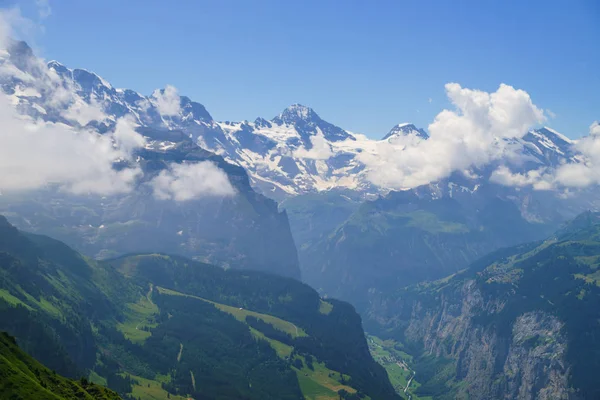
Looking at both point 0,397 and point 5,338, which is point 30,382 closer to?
point 0,397

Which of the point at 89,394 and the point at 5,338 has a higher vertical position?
the point at 5,338

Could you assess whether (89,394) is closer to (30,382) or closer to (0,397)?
(30,382)

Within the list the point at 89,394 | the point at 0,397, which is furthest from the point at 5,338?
the point at 0,397

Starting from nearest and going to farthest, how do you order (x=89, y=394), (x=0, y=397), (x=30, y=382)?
(x=0, y=397), (x=30, y=382), (x=89, y=394)

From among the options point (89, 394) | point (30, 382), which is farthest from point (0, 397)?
point (89, 394)

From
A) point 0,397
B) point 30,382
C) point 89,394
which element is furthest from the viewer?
point 89,394

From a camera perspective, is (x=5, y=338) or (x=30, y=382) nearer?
(x=30, y=382)
